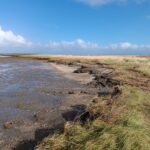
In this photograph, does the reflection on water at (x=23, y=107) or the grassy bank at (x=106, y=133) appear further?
the reflection on water at (x=23, y=107)

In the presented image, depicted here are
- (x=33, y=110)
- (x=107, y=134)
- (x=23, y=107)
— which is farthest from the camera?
(x=23, y=107)

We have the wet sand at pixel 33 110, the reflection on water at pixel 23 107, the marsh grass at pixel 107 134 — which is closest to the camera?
the marsh grass at pixel 107 134

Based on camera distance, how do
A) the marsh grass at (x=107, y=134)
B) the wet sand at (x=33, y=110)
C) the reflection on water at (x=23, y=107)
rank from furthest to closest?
1. the reflection on water at (x=23, y=107)
2. the wet sand at (x=33, y=110)
3. the marsh grass at (x=107, y=134)

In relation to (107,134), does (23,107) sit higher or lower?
lower

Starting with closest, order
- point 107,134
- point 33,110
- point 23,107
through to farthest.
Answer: point 107,134 → point 33,110 → point 23,107

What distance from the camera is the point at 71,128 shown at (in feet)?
32.7

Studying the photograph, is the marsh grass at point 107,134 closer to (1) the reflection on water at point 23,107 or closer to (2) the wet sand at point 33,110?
(2) the wet sand at point 33,110

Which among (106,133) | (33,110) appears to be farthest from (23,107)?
(106,133)

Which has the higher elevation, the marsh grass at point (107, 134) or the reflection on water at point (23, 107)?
the marsh grass at point (107, 134)

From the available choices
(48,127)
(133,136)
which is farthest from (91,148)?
(48,127)

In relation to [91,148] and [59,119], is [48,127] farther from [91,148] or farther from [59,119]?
[91,148]

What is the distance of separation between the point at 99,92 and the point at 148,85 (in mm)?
3492

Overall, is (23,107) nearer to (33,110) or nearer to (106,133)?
(33,110)

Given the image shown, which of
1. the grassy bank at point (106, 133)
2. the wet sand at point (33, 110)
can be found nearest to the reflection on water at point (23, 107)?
the wet sand at point (33, 110)
